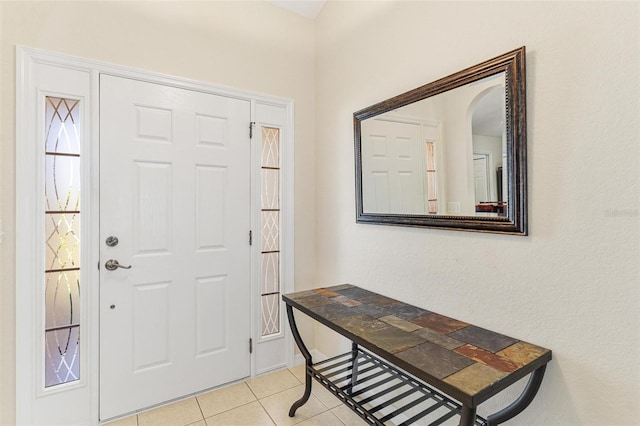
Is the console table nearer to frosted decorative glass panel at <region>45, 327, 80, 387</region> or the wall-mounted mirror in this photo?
the wall-mounted mirror

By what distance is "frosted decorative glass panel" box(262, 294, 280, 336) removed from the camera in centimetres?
245

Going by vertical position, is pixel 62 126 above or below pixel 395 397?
above

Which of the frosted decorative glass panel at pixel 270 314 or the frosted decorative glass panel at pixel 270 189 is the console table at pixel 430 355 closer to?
the frosted decorative glass panel at pixel 270 314

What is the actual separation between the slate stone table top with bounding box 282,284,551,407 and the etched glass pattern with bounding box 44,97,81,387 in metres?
1.31

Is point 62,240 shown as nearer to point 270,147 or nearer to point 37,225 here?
point 37,225

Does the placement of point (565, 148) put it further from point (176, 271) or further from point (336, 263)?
point (176, 271)

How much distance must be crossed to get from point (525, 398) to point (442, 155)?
1081mm

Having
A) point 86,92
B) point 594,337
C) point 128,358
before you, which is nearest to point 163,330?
point 128,358

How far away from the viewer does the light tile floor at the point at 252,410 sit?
1896mm

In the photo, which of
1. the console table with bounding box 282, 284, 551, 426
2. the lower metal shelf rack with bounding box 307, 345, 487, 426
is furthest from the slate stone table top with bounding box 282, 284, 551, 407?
the lower metal shelf rack with bounding box 307, 345, 487, 426

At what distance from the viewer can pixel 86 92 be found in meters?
1.82

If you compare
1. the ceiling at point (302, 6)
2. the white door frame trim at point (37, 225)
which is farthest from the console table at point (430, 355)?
the ceiling at point (302, 6)

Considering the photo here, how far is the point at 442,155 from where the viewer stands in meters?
1.60

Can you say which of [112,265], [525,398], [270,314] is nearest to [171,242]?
[112,265]
